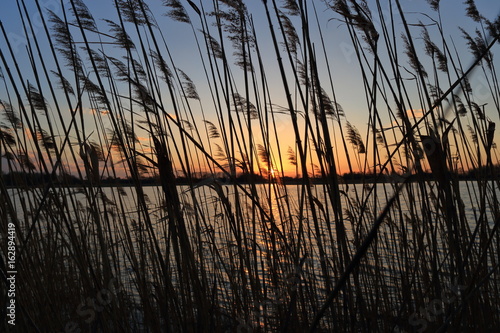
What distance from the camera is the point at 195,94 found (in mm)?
3123

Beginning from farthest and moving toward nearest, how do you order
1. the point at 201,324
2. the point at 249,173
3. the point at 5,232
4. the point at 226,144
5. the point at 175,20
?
the point at 175,20 < the point at 226,144 < the point at 5,232 < the point at 249,173 < the point at 201,324

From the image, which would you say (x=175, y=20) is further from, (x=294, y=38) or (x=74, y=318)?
(x=74, y=318)

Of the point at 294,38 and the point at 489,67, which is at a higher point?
the point at 294,38

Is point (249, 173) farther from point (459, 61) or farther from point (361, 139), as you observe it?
point (361, 139)

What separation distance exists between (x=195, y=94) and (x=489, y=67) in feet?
7.43

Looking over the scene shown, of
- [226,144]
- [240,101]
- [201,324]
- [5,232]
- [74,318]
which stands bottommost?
[74,318]

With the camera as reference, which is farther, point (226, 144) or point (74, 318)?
point (74, 318)

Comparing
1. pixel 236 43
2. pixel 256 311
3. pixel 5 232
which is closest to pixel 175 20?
pixel 236 43

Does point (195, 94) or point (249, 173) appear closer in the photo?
point (249, 173)

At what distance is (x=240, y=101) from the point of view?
109 inches

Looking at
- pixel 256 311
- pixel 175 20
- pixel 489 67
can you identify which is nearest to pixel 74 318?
pixel 256 311

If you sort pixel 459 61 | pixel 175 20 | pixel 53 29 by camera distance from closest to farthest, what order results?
pixel 53 29
pixel 175 20
pixel 459 61

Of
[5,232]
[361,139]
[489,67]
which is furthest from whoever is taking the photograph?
[361,139]

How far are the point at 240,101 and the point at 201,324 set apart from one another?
1.75 metres
